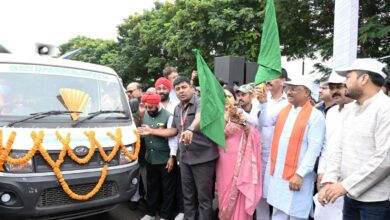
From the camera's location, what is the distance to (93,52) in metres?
38.3

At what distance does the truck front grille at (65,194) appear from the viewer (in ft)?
11.6

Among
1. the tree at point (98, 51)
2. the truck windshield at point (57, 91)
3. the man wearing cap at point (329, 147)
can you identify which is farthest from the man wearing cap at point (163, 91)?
the tree at point (98, 51)

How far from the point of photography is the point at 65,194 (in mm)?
3654

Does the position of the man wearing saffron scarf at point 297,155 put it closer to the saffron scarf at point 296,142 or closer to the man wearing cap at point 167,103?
the saffron scarf at point 296,142

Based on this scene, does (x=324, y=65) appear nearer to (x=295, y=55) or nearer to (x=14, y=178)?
(x=295, y=55)

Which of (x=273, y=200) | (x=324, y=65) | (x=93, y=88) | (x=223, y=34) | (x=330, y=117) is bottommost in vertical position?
(x=273, y=200)

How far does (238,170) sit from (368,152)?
1.61 meters

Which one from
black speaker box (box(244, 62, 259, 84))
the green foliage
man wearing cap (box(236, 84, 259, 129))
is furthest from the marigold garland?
the green foliage

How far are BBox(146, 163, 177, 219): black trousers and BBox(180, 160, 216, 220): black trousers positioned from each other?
1.63 feet

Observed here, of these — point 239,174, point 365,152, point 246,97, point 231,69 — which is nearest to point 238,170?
point 239,174

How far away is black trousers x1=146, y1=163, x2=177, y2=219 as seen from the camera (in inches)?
182

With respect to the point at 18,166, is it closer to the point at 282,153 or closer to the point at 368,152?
the point at 282,153

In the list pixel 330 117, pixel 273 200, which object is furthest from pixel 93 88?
pixel 330 117

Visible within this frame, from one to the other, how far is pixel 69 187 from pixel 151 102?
4.64ft
